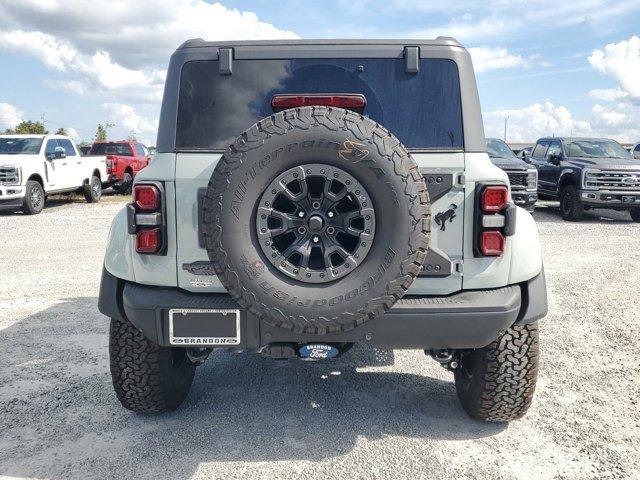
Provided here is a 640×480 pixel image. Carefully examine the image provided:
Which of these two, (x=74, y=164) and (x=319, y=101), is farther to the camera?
(x=74, y=164)

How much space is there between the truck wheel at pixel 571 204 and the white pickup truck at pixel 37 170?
12.1 meters

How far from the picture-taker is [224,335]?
8.61ft

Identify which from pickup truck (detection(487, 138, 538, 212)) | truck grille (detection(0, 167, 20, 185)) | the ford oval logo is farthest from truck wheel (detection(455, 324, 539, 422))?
truck grille (detection(0, 167, 20, 185))

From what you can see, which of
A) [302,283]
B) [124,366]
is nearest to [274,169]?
[302,283]

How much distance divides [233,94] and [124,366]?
1.59 metres

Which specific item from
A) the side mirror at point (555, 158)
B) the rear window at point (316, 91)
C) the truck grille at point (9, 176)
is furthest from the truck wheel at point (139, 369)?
the side mirror at point (555, 158)

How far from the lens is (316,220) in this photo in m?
2.39

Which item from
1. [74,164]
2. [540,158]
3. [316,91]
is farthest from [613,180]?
[74,164]

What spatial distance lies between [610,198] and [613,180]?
0.39 meters

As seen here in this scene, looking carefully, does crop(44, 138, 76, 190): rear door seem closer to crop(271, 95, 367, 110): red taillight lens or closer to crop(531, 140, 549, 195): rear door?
crop(531, 140, 549, 195): rear door

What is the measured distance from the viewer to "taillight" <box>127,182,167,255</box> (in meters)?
2.67

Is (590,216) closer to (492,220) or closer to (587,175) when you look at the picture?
(587,175)

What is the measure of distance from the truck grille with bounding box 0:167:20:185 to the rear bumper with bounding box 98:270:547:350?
11.6 m

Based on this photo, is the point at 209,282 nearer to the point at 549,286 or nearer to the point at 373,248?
the point at 373,248
